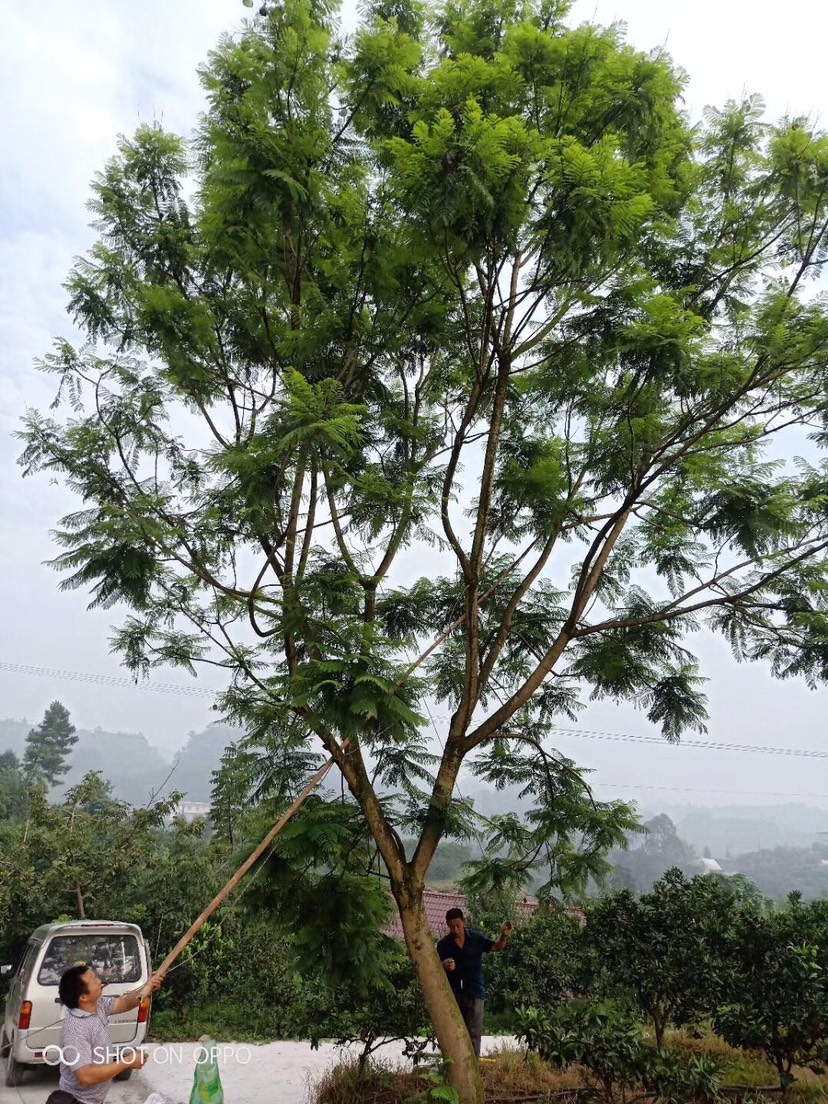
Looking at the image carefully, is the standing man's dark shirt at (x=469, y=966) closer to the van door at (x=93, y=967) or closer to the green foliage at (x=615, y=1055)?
the green foliage at (x=615, y=1055)

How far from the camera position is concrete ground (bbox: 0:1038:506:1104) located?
21.3 feet

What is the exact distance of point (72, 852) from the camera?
10.1m

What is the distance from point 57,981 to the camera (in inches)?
272

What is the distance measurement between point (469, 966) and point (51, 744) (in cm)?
6564

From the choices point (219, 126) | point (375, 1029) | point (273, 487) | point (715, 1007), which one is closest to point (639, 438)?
point (273, 487)

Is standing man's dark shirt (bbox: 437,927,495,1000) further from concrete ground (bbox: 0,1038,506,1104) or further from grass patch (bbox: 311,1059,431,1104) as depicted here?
concrete ground (bbox: 0,1038,506,1104)

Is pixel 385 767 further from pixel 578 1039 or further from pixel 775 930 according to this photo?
pixel 775 930

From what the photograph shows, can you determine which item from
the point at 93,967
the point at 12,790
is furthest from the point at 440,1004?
the point at 12,790

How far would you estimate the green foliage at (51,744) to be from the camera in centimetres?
6041

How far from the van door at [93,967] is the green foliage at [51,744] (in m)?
58.6

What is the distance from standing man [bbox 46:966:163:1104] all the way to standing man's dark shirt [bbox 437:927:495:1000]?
9.57 feet

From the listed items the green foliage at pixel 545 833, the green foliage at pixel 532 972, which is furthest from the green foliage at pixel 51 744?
the green foliage at pixel 545 833

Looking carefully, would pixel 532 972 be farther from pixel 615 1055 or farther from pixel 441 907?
pixel 441 907

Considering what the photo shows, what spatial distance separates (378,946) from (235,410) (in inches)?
185
